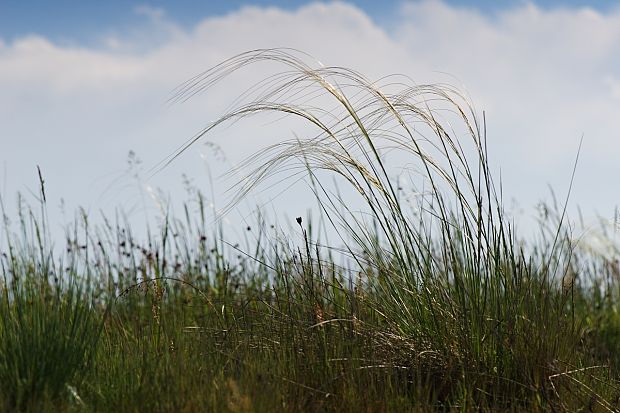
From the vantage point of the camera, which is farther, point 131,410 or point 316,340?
point 316,340

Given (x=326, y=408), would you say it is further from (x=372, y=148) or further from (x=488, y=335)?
(x=372, y=148)

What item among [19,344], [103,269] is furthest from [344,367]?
[103,269]

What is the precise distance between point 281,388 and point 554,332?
130cm

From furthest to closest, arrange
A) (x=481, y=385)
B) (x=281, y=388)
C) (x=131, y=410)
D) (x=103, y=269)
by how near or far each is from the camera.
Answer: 1. (x=103, y=269)
2. (x=481, y=385)
3. (x=281, y=388)
4. (x=131, y=410)

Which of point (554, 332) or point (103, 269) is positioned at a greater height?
point (103, 269)

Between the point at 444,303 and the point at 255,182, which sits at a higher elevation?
the point at 255,182

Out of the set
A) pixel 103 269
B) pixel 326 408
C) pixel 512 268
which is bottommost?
pixel 326 408

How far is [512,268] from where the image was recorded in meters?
3.57

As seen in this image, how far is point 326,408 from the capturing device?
3.32m

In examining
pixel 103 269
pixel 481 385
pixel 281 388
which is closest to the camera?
pixel 281 388

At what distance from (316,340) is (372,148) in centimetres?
91

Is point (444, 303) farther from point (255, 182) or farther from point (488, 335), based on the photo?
point (255, 182)

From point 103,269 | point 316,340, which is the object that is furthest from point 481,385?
point 103,269

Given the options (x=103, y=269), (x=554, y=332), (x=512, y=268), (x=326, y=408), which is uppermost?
(x=103, y=269)
